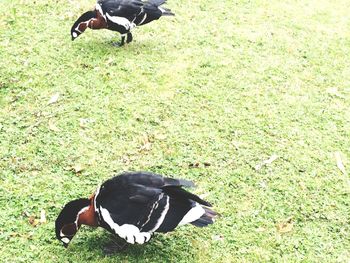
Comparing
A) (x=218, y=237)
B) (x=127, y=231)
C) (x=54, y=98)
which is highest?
(x=127, y=231)

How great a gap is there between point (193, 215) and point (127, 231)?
18.3 inches

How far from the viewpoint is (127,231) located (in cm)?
345

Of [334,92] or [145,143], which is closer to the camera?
[145,143]

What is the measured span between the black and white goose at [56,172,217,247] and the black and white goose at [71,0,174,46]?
2.86 metres

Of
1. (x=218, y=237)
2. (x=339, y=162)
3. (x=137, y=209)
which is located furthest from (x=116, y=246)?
(x=339, y=162)

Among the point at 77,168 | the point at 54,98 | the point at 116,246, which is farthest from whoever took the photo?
the point at 54,98

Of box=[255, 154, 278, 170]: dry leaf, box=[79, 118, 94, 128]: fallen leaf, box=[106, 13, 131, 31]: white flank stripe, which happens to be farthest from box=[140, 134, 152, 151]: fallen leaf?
box=[106, 13, 131, 31]: white flank stripe

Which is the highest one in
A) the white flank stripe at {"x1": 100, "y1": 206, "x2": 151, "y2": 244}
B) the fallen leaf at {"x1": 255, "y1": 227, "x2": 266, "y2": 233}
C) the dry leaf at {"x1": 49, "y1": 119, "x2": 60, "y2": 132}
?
the white flank stripe at {"x1": 100, "y1": 206, "x2": 151, "y2": 244}

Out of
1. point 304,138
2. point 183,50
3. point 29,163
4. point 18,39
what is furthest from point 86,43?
point 304,138

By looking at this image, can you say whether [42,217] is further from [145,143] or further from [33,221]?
[145,143]

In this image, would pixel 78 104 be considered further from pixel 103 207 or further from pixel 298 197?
pixel 298 197

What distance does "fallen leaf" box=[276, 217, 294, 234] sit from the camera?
13.4 ft

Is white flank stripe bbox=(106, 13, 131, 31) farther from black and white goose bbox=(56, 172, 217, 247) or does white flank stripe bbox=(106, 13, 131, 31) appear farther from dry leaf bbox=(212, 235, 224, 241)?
dry leaf bbox=(212, 235, 224, 241)

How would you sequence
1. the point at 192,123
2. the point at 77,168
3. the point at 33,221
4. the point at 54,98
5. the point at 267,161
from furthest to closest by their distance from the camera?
the point at 54,98
the point at 192,123
the point at 267,161
the point at 77,168
the point at 33,221
